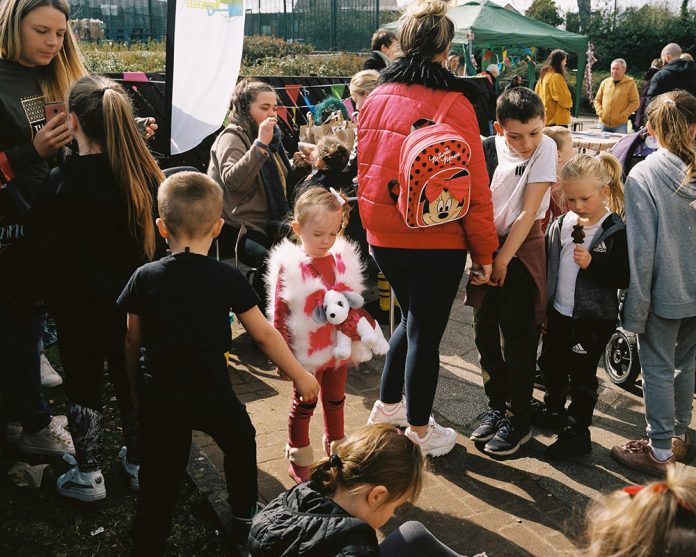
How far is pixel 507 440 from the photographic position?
3912 mm

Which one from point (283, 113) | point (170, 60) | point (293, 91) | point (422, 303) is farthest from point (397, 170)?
point (293, 91)

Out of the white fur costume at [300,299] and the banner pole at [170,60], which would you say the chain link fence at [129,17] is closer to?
the banner pole at [170,60]

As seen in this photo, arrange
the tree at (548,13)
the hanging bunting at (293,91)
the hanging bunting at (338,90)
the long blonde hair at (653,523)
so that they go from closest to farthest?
the long blonde hair at (653,523), the hanging bunting at (293,91), the hanging bunting at (338,90), the tree at (548,13)

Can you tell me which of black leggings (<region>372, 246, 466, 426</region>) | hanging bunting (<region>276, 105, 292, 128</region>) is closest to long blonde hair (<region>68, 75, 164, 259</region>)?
black leggings (<region>372, 246, 466, 426</region>)

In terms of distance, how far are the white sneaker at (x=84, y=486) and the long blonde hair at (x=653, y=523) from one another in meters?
2.40

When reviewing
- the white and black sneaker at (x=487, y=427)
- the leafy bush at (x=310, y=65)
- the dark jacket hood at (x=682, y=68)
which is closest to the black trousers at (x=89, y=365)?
the white and black sneaker at (x=487, y=427)

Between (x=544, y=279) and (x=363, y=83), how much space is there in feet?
6.88

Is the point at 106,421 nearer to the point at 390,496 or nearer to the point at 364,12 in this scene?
the point at 390,496

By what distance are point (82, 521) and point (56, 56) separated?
7.39 feet

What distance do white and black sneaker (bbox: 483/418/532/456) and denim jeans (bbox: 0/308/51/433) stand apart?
2.34 metres

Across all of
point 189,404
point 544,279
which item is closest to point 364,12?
point 544,279

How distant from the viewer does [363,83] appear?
5.15 m

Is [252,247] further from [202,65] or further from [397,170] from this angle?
[397,170]

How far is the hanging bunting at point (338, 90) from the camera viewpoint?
29.3 feet
